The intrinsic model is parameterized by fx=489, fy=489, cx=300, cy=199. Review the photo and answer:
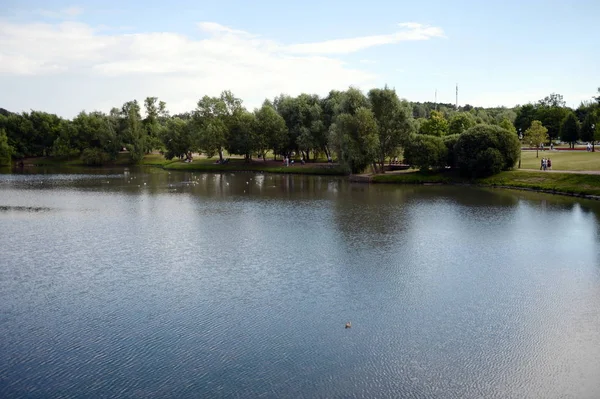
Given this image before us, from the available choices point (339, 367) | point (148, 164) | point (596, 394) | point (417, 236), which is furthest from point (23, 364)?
point (148, 164)

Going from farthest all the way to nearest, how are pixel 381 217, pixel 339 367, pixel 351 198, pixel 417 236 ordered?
1. pixel 351 198
2. pixel 381 217
3. pixel 417 236
4. pixel 339 367

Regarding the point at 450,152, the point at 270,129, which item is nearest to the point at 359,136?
A: the point at 450,152

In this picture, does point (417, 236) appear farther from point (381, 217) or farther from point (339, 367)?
point (339, 367)

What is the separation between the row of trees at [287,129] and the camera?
72.9 m

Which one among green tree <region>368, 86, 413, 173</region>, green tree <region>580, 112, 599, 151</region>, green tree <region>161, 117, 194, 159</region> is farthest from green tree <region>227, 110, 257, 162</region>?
green tree <region>580, 112, 599, 151</region>

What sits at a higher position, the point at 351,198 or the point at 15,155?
the point at 15,155

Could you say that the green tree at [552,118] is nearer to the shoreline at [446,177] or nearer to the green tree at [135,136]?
the shoreline at [446,177]

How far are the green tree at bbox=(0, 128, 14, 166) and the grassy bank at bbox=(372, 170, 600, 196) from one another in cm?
8946

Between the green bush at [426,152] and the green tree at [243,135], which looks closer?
the green bush at [426,152]


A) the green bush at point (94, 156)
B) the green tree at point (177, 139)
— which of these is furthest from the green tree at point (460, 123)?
the green bush at point (94, 156)

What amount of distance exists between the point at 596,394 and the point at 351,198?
1604 inches

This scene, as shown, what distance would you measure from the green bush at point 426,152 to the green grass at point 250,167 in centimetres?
1670

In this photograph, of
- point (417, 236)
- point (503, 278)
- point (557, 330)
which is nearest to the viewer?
point (557, 330)

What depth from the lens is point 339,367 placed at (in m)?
14.9
